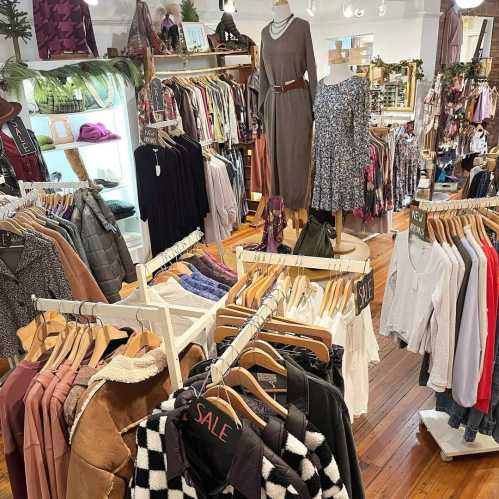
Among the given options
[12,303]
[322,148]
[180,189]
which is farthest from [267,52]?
[12,303]

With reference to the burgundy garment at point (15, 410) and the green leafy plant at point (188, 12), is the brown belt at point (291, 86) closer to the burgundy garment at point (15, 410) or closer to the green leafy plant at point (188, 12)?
the green leafy plant at point (188, 12)

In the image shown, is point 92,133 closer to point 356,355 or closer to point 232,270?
point 232,270

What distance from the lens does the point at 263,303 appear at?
1.46 metres

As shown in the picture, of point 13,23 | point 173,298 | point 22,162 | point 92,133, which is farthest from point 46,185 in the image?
point 173,298

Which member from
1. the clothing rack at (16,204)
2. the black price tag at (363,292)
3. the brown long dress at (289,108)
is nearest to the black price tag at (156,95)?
the brown long dress at (289,108)

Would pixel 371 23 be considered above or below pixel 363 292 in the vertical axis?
above

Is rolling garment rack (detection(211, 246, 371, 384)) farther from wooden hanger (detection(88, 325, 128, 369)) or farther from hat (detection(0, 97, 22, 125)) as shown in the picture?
hat (detection(0, 97, 22, 125))

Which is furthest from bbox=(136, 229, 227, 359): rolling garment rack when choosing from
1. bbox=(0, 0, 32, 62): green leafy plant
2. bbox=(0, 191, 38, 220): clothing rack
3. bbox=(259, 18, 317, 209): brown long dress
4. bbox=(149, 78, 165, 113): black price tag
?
bbox=(0, 0, 32, 62): green leafy plant

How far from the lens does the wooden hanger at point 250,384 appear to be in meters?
1.17

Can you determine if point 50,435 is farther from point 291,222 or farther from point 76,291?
point 291,222

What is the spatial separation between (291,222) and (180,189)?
97 cm

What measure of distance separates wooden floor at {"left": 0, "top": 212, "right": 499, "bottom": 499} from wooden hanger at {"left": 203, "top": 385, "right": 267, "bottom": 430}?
147 cm

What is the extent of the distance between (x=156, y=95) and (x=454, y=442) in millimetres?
3471

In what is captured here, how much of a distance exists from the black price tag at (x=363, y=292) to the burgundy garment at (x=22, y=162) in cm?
293
